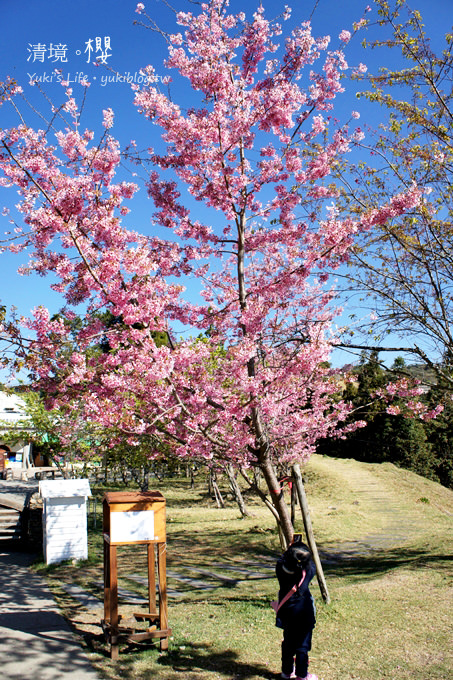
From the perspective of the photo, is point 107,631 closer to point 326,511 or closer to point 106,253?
point 106,253

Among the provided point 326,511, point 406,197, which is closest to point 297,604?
point 406,197

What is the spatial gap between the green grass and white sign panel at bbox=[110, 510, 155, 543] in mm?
1101

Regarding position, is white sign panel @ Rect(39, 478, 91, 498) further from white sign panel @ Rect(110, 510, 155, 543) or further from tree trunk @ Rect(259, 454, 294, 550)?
white sign panel @ Rect(110, 510, 155, 543)

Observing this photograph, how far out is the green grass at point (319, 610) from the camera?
484 cm

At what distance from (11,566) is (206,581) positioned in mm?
3828

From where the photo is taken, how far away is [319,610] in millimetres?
6402

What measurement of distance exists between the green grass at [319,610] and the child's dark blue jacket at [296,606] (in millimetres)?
538

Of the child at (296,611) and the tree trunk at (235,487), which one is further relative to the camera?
the tree trunk at (235,487)

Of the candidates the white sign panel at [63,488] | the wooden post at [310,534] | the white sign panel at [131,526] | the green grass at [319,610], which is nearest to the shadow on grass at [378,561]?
the green grass at [319,610]

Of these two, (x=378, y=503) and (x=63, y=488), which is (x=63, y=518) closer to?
(x=63, y=488)

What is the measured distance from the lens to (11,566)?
9.88 meters

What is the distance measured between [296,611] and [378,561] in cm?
653

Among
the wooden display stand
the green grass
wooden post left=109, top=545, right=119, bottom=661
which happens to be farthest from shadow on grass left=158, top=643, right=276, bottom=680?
wooden post left=109, top=545, right=119, bottom=661

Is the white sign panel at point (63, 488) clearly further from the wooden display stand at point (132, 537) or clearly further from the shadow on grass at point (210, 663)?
the shadow on grass at point (210, 663)
